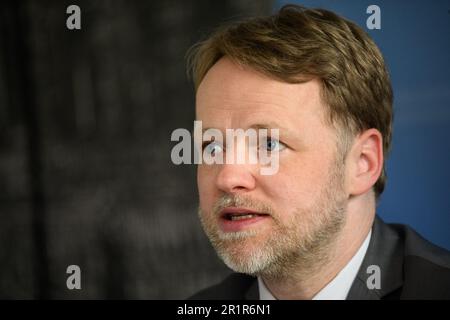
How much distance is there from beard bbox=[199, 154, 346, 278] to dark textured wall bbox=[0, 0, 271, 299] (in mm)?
317

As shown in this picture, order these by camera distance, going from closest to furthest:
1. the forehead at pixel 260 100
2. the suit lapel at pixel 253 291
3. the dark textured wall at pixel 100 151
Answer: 1. the forehead at pixel 260 100
2. the suit lapel at pixel 253 291
3. the dark textured wall at pixel 100 151

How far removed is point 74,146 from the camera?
70.6 inches

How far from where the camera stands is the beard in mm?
1404

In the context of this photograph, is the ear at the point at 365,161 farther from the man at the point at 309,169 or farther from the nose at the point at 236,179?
the nose at the point at 236,179

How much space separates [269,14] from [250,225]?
24.3 inches

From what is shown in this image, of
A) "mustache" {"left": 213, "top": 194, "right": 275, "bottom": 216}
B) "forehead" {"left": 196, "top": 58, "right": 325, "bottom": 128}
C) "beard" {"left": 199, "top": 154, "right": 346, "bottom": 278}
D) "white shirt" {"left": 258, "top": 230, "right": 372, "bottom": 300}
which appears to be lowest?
"white shirt" {"left": 258, "top": 230, "right": 372, "bottom": 300}

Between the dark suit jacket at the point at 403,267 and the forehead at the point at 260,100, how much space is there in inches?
14.4

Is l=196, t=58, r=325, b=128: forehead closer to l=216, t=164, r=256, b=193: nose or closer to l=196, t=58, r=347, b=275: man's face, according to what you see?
l=196, t=58, r=347, b=275: man's face

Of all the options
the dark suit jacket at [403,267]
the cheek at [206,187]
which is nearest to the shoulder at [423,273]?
the dark suit jacket at [403,267]

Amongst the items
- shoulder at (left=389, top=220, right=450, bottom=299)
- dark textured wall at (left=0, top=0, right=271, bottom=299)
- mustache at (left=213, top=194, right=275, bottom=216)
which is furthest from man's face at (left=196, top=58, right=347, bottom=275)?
dark textured wall at (left=0, top=0, right=271, bottom=299)

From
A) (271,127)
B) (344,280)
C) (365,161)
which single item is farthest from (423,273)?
(271,127)

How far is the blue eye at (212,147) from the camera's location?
1461 millimetres
